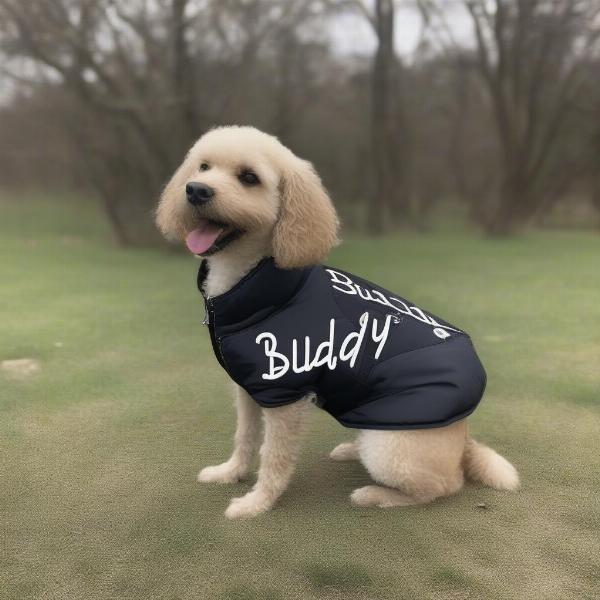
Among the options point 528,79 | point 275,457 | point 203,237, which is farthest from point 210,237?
point 528,79

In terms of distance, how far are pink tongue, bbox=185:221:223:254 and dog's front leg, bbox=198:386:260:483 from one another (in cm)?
54

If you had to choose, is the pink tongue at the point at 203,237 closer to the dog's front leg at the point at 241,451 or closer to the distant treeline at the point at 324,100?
the dog's front leg at the point at 241,451

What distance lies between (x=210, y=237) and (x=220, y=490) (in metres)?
0.85

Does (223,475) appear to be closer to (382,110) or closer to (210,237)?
(210,237)

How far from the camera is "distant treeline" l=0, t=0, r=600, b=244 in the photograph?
300 inches

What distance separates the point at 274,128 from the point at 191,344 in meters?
6.73

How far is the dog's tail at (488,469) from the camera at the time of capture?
1.81m

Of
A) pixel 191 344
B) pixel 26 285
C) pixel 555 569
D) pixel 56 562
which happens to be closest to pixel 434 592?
pixel 555 569

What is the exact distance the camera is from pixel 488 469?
71.8 inches

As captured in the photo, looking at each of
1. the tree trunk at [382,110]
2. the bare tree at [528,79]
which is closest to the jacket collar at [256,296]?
the tree trunk at [382,110]

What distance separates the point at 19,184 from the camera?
33.8 feet

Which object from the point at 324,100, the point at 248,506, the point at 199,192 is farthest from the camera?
the point at 324,100

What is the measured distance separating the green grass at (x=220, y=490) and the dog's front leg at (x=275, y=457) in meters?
0.05

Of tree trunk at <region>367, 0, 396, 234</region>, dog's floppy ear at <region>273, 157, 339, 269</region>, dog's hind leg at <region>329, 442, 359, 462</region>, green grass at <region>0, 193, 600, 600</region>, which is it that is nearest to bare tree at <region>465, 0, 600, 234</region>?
tree trunk at <region>367, 0, 396, 234</region>
